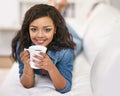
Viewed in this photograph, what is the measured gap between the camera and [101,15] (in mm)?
1542

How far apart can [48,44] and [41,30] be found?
92 mm

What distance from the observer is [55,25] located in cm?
101

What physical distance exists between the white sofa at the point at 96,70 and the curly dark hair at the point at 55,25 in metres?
0.14

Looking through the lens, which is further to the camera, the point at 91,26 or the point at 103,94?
the point at 91,26

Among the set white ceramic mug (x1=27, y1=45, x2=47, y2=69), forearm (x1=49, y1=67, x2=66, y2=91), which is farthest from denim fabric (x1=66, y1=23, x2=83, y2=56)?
white ceramic mug (x1=27, y1=45, x2=47, y2=69)

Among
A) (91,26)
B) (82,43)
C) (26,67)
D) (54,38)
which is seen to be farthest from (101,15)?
(26,67)

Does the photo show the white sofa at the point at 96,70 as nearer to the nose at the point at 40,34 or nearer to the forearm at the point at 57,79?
the forearm at the point at 57,79

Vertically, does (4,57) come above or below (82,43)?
below

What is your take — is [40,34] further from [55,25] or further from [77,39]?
[77,39]

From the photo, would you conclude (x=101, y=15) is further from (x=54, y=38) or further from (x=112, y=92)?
(x=112, y=92)

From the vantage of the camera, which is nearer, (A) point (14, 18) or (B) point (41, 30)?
(B) point (41, 30)

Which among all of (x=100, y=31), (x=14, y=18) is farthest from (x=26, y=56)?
(x=14, y=18)

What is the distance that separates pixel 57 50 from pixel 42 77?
15cm

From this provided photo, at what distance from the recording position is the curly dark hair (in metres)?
0.98
